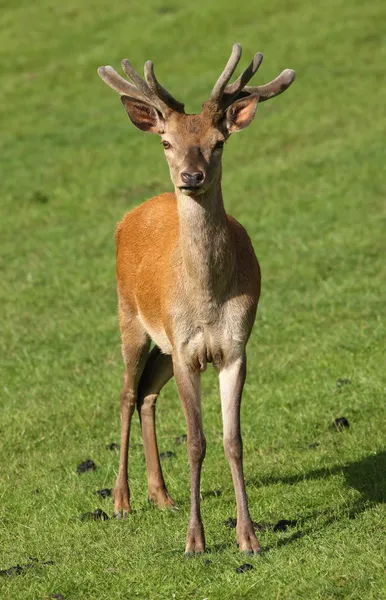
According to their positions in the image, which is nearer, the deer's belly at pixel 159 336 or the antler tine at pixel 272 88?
the antler tine at pixel 272 88

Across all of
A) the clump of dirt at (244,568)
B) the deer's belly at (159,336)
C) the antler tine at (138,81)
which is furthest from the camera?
the deer's belly at (159,336)

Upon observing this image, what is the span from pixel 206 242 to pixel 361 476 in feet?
7.15

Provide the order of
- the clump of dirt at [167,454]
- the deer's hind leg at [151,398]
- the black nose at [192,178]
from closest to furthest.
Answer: the black nose at [192,178], the deer's hind leg at [151,398], the clump of dirt at [167,454]

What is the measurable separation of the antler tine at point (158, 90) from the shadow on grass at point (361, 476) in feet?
9.17

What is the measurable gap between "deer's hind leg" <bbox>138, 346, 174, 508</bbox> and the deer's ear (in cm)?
201

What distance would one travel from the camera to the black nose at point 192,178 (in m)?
6.43

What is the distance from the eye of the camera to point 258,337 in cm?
1240

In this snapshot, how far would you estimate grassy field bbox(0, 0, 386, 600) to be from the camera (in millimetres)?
6629

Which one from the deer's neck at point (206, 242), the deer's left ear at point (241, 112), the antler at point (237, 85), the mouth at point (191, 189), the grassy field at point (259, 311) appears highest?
the antler at point (237, 85)

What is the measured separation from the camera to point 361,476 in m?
7.90

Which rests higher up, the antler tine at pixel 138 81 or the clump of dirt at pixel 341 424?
the antler tine at pixel 138 81

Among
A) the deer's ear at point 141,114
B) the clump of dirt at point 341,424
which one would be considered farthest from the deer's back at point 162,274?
the clump of dirt at point 341,424

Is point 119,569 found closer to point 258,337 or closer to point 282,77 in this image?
Result: point 282,77

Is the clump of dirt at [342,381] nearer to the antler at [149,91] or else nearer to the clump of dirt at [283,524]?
the clump of dirt at [283,524]
